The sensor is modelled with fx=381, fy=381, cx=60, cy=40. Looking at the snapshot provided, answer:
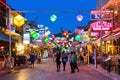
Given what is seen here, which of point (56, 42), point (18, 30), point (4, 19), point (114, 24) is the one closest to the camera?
point (114, 24)

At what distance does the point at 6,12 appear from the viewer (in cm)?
5356

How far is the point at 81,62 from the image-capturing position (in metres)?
56.7

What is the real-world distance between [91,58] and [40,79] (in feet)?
90.6

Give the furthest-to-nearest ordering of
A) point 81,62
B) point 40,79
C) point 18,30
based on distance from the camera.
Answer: point 18,30 → point 81,62 → point 40,79

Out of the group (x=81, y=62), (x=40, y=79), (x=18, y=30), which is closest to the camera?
(x=40, y=79)

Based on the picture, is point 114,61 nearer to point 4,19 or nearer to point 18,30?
point 4,19

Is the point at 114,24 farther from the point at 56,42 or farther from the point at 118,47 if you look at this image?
the point at 56,42

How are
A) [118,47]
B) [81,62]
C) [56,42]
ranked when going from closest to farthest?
[118,47] < [81,62] < [56,42]

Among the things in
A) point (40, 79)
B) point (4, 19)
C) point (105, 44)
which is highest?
point (4, 19)

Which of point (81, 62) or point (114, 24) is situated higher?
point (114, 24)

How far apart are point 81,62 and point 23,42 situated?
15.7 m

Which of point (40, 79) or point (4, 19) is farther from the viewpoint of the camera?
point (4, 19)

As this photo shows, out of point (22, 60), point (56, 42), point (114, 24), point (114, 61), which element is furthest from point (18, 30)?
point (56, 42)

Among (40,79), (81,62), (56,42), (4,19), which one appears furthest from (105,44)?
(56,42)
